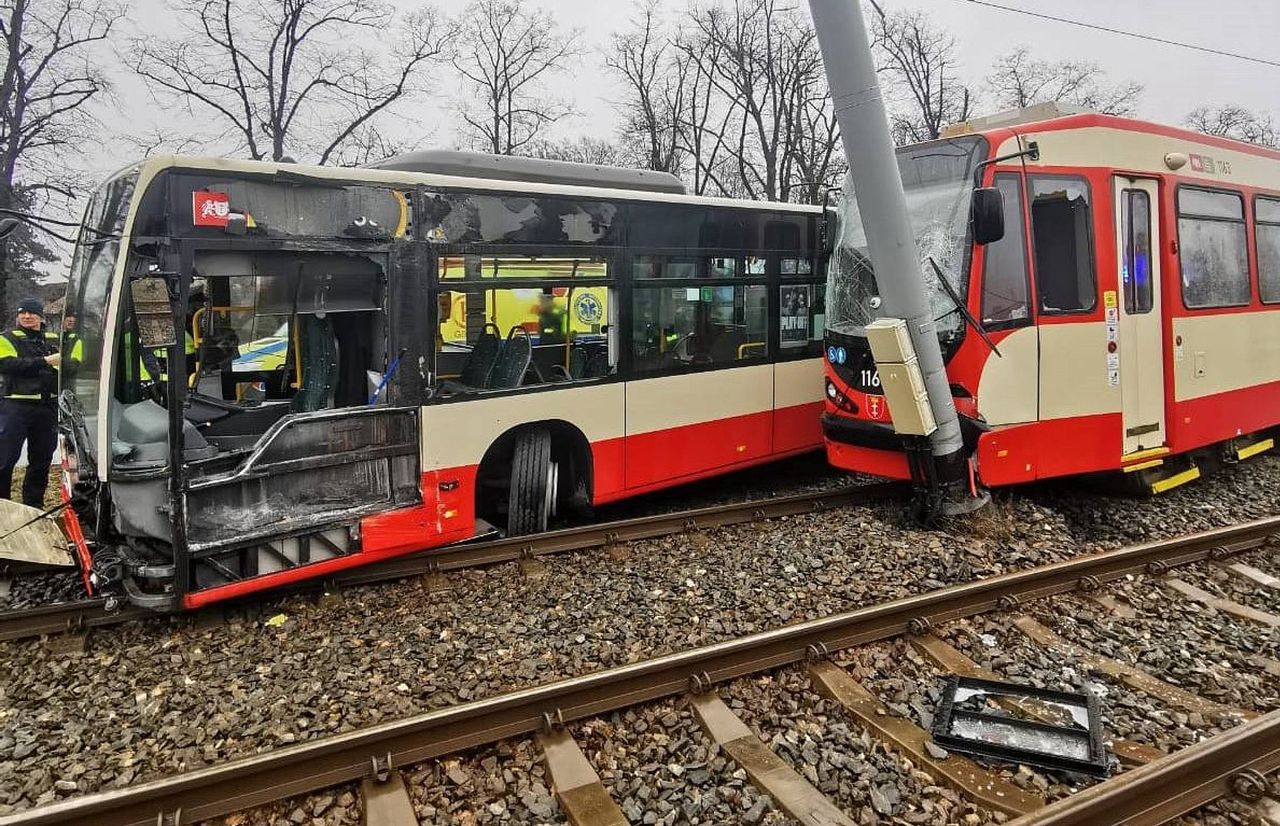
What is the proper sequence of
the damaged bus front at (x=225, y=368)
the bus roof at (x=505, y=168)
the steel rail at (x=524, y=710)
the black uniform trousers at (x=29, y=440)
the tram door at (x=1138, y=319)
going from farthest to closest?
the black uniform trousers at (x=29, y=440) < the bus roof at (x=505, y=168) < the tram door at (x=1138, y=319) < the damaged bus front at (x=225, y=368) < the steel rail at (x=524, y=710)

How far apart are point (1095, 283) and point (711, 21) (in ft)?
100

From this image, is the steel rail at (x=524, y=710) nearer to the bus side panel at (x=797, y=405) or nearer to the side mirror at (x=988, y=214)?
the side mirror at (x=988, y=214)

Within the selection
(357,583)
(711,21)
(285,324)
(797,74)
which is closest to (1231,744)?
(357,583)

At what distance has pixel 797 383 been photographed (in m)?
9.20

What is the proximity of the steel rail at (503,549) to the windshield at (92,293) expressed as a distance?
1.07 m

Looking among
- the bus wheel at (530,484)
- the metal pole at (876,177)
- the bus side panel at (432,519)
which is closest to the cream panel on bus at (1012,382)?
the metal pole at (876,177)

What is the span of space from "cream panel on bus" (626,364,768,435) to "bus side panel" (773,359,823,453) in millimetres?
179

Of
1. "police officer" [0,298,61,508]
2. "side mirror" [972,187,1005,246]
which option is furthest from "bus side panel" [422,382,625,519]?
"police officer" [0,298,61,508]

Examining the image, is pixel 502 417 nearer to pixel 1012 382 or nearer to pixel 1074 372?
pixel 1012 382

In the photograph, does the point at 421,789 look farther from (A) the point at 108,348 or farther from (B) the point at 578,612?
(A) the point at 108,348

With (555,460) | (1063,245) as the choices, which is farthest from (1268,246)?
(555,460)

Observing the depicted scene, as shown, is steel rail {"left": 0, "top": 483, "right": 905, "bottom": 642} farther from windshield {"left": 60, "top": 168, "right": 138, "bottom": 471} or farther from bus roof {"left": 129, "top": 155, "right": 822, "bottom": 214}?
bus roof {"left": 129, "top": 155, "right": 822, "bottom": 214}

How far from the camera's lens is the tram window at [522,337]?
632cm

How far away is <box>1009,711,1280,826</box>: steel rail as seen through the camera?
3176 mm
